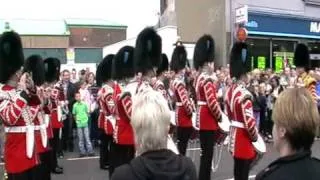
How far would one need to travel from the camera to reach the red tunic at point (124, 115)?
23.5 feet

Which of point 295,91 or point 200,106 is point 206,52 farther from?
point 295,91

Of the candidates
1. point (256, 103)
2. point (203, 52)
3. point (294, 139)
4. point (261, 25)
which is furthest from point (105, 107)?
point (261, 25)

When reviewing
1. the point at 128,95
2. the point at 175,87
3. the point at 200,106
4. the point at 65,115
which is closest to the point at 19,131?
the point at 128,95

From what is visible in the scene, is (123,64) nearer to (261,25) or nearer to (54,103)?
(54,103)

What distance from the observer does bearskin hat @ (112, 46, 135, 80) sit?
8523 mm

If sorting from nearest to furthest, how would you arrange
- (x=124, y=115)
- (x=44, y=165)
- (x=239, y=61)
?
(x=124, y=115)
(x=239, y=61)
(x=44, y=165)

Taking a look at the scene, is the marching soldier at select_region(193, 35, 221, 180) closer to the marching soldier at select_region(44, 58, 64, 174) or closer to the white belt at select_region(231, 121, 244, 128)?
the white belt at select_region(231, 121, 244, 128)

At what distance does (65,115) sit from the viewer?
11789mm

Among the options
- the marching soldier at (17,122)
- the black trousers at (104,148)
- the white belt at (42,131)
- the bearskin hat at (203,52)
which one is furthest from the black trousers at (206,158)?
the marching soldier at (17,122)

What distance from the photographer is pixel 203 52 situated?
8.95m

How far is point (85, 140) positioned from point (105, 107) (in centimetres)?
316

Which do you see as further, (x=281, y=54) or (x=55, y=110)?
(x=281, y=54)

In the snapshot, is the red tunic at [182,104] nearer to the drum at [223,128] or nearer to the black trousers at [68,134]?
the drum at [223,128]

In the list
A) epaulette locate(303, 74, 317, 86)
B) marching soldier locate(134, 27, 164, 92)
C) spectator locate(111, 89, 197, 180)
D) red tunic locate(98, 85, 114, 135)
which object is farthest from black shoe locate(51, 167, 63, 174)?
spectator locate(111, 89, 197, 180)
